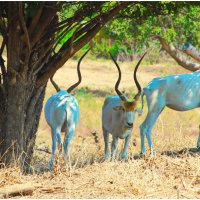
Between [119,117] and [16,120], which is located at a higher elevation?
[16,120]

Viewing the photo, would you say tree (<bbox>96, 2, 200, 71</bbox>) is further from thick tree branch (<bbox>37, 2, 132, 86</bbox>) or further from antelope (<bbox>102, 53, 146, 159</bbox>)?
thick tree branch (<bbox>37, 2, 132, 86</bbox>)

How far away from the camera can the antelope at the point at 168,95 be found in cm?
1173

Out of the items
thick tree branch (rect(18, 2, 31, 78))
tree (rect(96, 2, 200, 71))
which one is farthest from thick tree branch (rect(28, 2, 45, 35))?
tree (rect(96, 2, 200, 71))

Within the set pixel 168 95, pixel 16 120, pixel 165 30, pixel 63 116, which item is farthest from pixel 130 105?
pixel 165 30

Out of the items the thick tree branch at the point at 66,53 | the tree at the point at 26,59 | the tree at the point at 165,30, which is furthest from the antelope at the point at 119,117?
the tree at the point at 165,30

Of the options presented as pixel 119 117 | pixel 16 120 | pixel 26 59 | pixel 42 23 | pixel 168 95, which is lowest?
pixel 119 117

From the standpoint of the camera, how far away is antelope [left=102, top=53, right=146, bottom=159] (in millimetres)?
11352

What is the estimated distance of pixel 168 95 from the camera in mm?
11836

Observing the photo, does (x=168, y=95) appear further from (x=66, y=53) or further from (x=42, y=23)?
(x=42, y=23)

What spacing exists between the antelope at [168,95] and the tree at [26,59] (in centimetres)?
196

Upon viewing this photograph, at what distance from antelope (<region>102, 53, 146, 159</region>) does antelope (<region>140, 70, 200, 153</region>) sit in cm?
30

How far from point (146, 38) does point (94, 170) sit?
1110 centimetres

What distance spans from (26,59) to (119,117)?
286 cm

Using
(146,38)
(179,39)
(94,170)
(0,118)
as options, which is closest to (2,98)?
(0,118)
